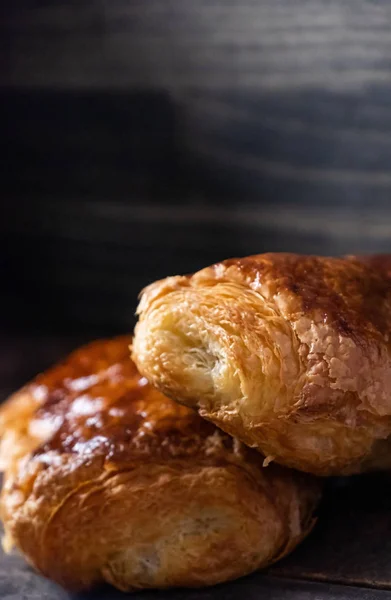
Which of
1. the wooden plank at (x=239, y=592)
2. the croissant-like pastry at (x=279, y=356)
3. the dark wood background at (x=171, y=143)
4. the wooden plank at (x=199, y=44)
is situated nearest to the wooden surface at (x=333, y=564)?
the wooden plank at (x=239, y=592)

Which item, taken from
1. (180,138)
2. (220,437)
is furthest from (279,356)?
(180,138)

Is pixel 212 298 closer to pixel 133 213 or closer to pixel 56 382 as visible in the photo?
pixel 56 382

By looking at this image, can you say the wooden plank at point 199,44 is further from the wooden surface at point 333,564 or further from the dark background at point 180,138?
the wooden surface at point 333,564

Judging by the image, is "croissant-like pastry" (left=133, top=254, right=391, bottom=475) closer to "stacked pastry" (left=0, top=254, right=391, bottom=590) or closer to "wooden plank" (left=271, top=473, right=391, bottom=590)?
"stacked pastry" (left=0, top=254, right=391, bottom=590)

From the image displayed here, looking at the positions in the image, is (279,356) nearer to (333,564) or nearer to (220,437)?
(220,437)

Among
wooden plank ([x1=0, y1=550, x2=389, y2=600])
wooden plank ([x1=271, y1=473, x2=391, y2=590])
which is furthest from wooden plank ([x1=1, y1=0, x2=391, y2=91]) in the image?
wooden plank ([x1=0, y1=550, x2=389, y2=600])
